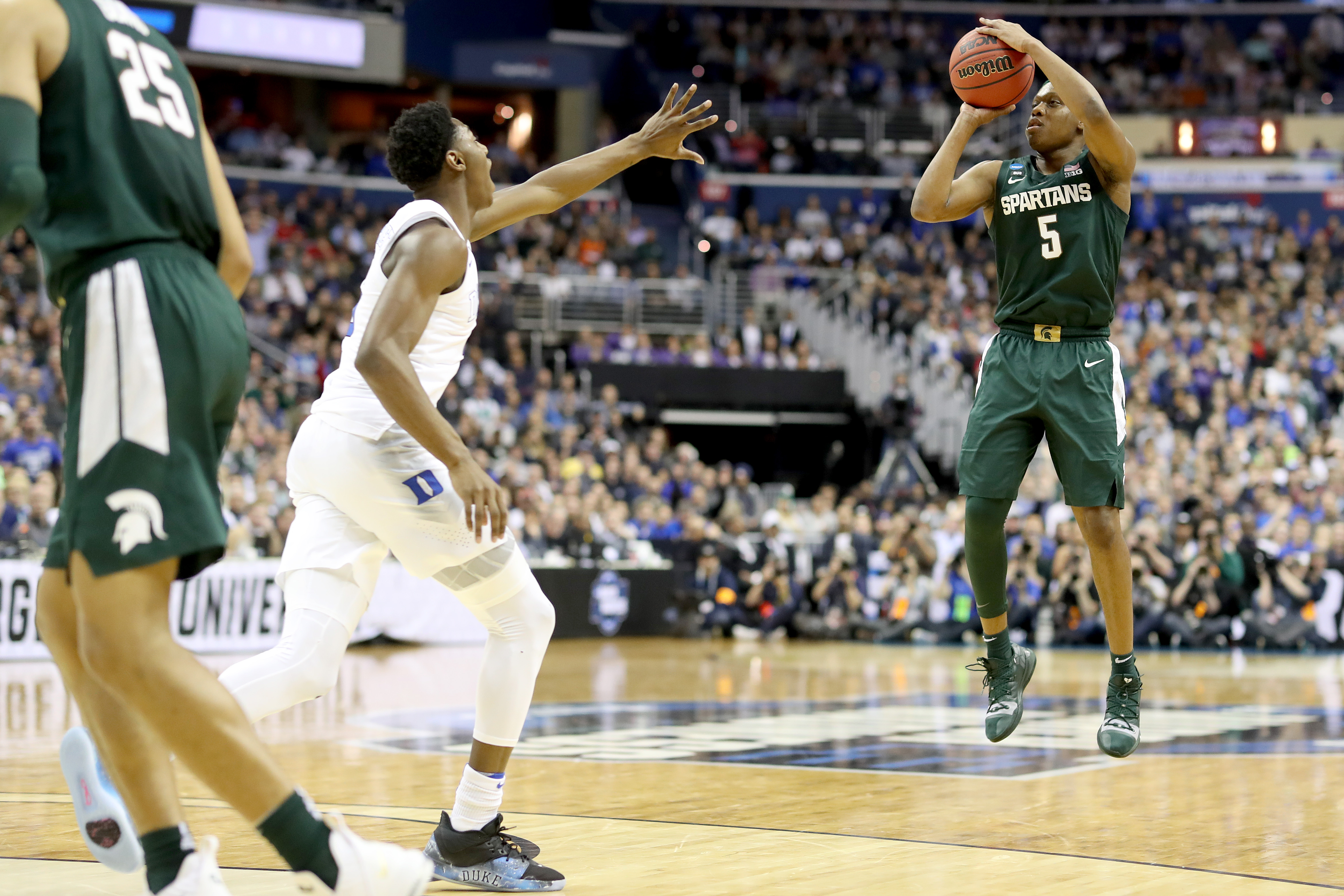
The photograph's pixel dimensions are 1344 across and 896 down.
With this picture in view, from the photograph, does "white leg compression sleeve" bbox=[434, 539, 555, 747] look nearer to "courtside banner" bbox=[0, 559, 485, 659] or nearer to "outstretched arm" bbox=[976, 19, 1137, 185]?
"outstretched arm" bbox=[976, 19, 1137, 185]

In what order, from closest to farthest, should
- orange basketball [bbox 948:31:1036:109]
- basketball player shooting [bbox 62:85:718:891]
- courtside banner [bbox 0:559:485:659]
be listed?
basketball player shooting [bbox 62:85:718:891] → orange basketball [bbox 948:31:1036:109] → courtside banner [bbox 0:559:485:659]

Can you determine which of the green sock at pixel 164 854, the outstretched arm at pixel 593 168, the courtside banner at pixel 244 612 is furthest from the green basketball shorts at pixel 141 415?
the courtside banner at pixel 244 612

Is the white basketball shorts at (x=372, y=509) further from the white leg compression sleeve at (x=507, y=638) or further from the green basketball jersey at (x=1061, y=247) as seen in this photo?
the green basketball jersey at (x=1061, y=247)

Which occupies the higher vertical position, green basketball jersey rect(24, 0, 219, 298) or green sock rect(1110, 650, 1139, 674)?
green basketball jersey rect(24, 0, 219, 298)

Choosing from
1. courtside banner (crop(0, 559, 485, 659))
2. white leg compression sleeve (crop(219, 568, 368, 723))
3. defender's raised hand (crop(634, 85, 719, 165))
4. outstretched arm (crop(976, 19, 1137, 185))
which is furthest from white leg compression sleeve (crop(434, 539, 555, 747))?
courtside banner (crop(0, 559, 485, 659))

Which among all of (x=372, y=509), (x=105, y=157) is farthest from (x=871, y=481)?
(x=105, y=157)

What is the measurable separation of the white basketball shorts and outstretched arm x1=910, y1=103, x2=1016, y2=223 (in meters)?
2.39

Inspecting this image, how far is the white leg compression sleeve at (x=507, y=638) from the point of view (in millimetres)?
4191

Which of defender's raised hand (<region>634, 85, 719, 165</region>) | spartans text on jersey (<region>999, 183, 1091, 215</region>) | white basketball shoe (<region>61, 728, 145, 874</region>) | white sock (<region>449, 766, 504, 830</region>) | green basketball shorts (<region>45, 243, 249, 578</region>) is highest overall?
defender's raised hand (<region>634, 85, 719, 165</region>)

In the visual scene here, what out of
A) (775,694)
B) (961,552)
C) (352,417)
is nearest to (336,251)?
(961,552)

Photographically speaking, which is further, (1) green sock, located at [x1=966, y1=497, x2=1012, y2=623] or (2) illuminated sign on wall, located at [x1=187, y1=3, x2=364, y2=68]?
(2) illuminated sign on wall, located at [x1=187, y1=3, x2=364, y2=68]

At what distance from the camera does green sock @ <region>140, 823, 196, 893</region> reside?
123 inches

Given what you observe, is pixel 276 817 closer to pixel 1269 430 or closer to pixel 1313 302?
pixel 1269 430

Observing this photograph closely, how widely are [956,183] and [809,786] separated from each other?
2.40 meters
